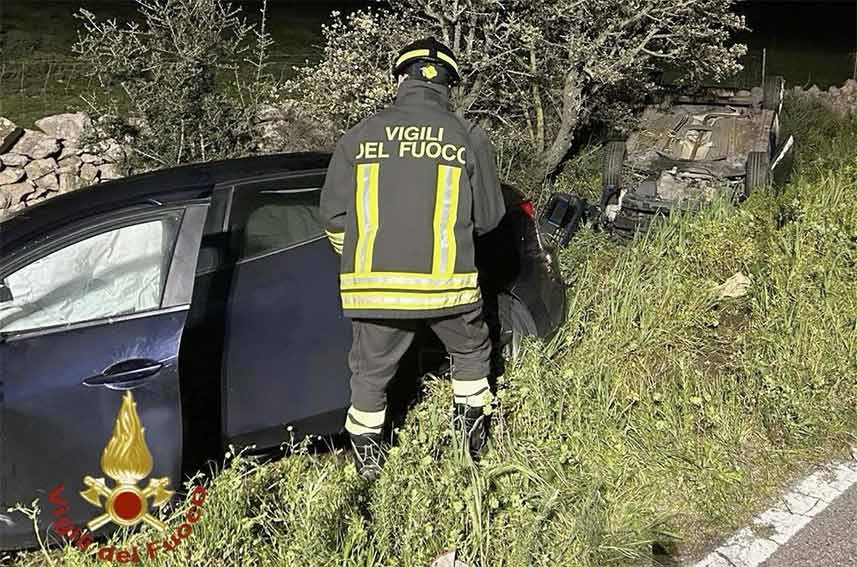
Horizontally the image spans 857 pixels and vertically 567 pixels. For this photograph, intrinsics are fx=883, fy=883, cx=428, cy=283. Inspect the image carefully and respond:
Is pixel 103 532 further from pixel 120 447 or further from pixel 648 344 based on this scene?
pixel 648 344

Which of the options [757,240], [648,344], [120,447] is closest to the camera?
[120,447]

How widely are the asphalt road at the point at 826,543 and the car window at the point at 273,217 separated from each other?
2.35m

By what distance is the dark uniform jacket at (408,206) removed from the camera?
3471mm

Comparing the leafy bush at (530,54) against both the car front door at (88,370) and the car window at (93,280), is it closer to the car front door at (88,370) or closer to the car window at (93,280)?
the car window at (93,280)

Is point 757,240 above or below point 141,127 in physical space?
below

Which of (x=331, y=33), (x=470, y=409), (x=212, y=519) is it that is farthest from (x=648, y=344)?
(x=331, y=33)

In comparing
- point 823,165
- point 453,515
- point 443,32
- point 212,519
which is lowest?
point 823,165

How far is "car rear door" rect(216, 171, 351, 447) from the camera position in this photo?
361cm

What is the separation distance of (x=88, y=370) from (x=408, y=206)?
1.36 meters

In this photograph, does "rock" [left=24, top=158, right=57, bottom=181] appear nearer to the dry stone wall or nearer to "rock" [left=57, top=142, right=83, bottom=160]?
the dry stone wall

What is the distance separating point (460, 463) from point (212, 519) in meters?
0.99

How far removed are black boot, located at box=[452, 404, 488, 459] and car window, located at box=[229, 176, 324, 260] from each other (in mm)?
1010

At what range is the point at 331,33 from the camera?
750 centimetres
